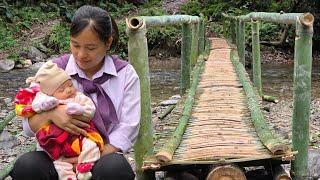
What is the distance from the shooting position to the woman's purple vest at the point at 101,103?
2631 millimetres

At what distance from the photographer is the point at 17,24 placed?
50.5 feet

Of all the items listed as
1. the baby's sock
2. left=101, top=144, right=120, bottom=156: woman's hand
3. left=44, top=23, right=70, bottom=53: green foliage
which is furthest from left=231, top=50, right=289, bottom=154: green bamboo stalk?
left=44, top=23, right=70, bottom=53: green foliage

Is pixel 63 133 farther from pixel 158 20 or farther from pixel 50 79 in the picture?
pixel 158 20

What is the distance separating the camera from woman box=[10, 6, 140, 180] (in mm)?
2506

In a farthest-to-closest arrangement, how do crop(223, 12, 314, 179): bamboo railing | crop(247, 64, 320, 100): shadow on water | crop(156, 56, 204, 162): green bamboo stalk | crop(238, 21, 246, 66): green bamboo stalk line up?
crop(247, 64, 320, 100): shadow on water
crop(238, 21, 246, 66): green bamboo stalk
crop(223, 12, 314, 179): bamboo railing
crop(156, 56, 204, 162): green bamboo stalk

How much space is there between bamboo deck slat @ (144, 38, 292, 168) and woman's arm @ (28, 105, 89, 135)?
39cm

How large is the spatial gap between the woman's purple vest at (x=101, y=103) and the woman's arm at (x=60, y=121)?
97 mm

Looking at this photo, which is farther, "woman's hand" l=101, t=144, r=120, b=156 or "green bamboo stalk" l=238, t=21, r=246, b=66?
"green bamboo stalk" l=238, t=21, r=246, b=66

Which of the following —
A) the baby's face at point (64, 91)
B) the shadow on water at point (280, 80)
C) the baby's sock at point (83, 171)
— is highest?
the baby's face at point (64, 91)

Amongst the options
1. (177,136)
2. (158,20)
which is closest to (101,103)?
(177,136)

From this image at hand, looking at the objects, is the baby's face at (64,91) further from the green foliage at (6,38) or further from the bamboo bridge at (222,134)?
the green foliage at (6,38)

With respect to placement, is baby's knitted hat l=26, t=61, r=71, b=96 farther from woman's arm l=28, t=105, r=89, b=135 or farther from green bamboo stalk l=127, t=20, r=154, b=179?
green bamboo stalk l=127, t=20, r=154, b=179

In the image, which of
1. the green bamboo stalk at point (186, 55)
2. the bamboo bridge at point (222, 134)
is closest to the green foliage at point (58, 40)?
the green bamboo stalk at point (186, 55)

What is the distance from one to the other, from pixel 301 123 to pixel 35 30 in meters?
13.3
